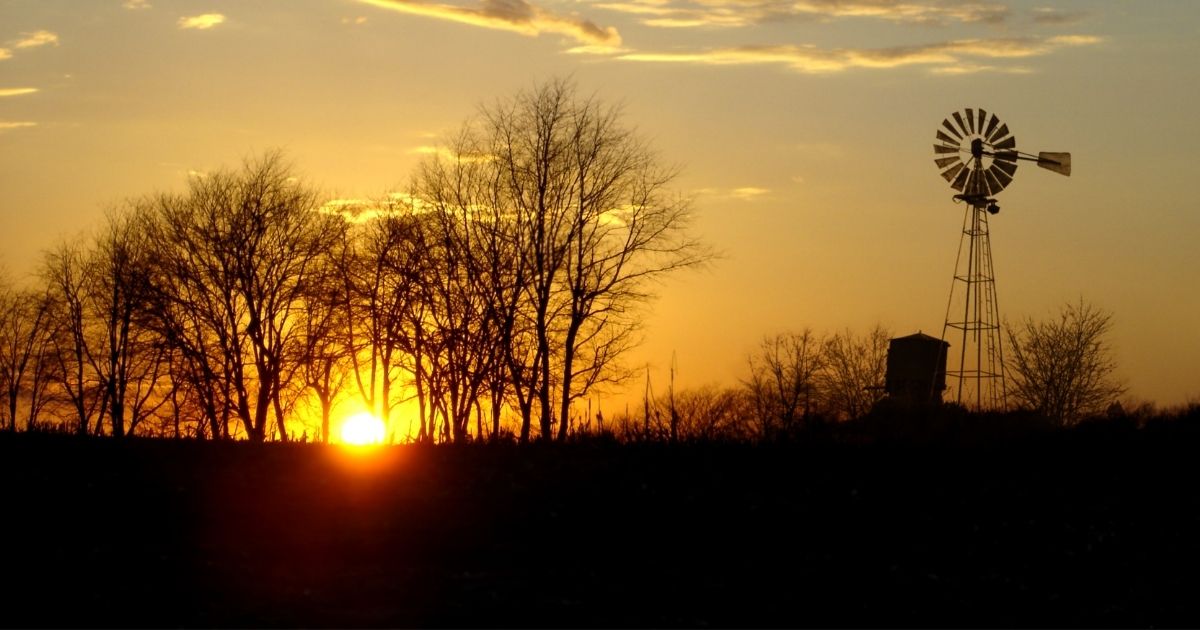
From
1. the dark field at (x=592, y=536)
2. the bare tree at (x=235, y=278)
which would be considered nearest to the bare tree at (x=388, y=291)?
the bare tree at (x=235, y=278)

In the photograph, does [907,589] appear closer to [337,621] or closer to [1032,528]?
[1032,528]

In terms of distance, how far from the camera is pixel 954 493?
50.1ft

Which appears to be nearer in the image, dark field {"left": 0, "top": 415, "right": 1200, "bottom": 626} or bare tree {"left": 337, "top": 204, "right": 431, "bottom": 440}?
dark field {"left": 0, "top": 415, "right": 1200, "bottom": 626}

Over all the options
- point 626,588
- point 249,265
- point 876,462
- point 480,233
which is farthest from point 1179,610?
point 249,265

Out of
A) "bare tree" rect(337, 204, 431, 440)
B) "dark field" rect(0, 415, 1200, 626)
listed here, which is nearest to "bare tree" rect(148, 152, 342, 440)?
"bare tree" rect(337, 204, 431, 440)

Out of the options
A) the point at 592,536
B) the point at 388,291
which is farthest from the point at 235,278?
the point at 592,536

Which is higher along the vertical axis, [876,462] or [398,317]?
[398,317]

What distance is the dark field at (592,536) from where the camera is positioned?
12.0 meters

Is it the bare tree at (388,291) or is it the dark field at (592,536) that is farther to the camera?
the bare tree at (388,291)

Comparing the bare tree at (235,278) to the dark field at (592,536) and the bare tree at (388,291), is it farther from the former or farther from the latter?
the dark field at (592,536)

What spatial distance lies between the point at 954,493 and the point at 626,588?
15.0 feet

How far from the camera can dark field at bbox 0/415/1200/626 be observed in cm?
1202

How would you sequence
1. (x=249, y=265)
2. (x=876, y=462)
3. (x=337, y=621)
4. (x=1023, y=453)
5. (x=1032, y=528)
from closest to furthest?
(x=337, y=621), (x=1032, y=528), (x=876, y=462), (x=1023, y=453), (x=249, y=265)

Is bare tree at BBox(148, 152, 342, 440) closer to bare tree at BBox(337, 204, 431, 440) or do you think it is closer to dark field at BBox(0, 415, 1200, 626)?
bare tree at BBox(337, 204, 431, 440)
